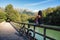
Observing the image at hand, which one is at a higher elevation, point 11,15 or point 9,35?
point 9,35

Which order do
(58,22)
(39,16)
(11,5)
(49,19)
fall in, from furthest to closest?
(11,5) → (49,19) → (58,22) → (39,16)

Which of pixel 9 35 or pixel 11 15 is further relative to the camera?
pixel 11 15

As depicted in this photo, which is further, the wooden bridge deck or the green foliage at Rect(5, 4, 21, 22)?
the green foliage at Rect(5, 4, 21, 22)

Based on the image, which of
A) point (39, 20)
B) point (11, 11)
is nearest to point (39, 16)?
point (39, 20)

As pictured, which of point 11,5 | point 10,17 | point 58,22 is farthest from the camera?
point 11,5

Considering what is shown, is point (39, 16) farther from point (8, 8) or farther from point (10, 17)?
point (8, 8)

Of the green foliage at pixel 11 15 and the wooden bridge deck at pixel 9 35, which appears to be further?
the green foliage at pixel 11 15

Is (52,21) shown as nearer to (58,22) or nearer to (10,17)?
(58,22)

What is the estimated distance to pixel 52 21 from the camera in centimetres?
6141

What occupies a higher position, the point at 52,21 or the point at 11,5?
the point at 11,5

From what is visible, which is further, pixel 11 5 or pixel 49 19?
pixel 11 5

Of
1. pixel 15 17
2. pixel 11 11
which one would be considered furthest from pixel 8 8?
pixel 15 17

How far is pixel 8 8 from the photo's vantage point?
84750 mm

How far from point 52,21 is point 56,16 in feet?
8.11
